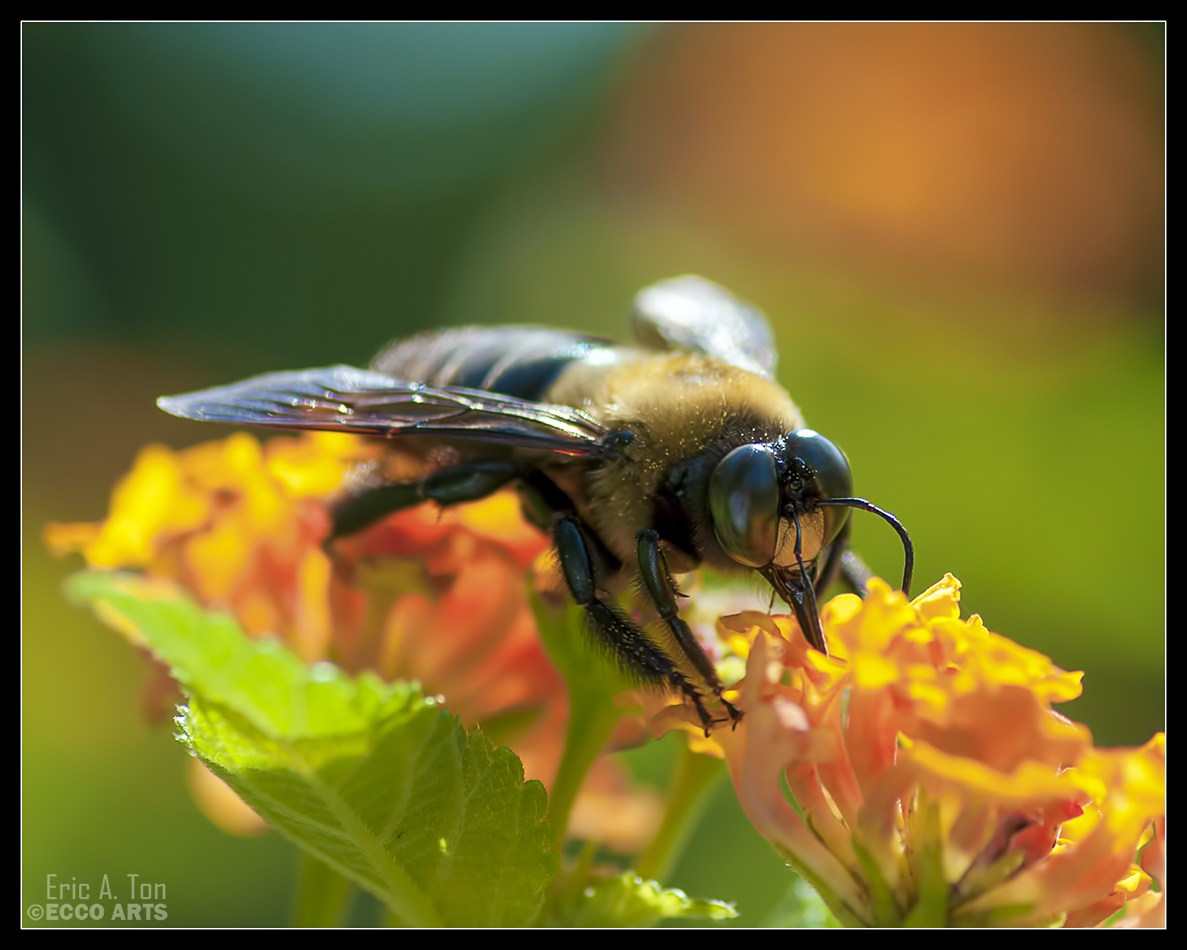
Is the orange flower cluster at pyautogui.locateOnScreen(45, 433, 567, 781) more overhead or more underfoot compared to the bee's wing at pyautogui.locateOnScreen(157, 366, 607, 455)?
more underfoot

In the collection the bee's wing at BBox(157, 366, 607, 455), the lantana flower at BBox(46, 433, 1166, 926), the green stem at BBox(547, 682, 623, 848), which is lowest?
the green stem at BBox(547, 682, 623, 848)

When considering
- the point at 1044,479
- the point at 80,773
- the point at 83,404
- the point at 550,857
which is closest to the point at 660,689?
the point at 550,857

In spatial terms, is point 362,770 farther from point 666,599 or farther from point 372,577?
point 372,577

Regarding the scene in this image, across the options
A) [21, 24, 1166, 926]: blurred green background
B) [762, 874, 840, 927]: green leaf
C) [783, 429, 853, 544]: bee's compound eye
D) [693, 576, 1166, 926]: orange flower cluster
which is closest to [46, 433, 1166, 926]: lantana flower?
[693, 576, 1166, 926]: orange flower cluster

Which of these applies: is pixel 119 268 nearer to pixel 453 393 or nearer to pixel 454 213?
pixel 454 213

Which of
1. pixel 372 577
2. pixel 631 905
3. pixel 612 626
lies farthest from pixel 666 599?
pixel 372 577

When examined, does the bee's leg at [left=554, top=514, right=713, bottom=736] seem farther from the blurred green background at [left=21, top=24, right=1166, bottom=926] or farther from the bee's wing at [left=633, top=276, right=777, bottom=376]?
the blurred green background at [left=21, top=24, right=1166, bottom=926]
